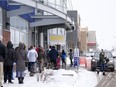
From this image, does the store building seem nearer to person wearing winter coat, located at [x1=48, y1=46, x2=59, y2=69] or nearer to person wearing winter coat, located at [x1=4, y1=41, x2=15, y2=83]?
person wearing winter coat, located at [x1=48, y1=46, x2=59, y2=69]

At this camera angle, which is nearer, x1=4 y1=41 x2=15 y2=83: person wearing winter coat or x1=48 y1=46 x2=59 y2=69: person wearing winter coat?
x1=4 y1=41 x2=15 y2=83: person wearing winter coat

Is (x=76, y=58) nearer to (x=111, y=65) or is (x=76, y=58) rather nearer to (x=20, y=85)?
(x=111, y=65)

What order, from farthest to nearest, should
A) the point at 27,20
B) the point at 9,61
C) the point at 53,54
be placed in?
the point at 27,20, the point at 53,54, the point at 9,61

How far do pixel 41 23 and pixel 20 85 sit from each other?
16422 millimetres

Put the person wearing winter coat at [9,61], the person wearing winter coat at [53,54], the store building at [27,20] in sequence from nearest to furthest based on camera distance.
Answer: the person wearing winter coat at [9,61] → the store building at [27,20] → the person wearing winter coat at [53,54]

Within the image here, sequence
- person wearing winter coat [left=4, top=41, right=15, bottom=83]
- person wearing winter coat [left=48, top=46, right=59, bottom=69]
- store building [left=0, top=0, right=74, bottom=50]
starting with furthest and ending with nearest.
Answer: person wearing winter coat [left=48, top=46, right=59, bottom=69] < store building [left=0, top=0, right=74, bottom=50] < person wearing winter coat [left=4, top=41, right=15, bottom=83]

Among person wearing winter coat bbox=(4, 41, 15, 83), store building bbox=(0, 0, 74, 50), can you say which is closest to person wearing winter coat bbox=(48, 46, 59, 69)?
store building bbox=(0, 0, 74, 50)

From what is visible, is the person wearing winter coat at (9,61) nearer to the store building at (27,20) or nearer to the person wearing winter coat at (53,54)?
the store building at (27,20)

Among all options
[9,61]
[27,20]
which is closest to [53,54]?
[27,20]

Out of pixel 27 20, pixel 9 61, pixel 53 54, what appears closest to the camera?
pixel 9 61

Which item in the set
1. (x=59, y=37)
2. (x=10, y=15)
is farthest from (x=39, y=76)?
(x=59, y=37)

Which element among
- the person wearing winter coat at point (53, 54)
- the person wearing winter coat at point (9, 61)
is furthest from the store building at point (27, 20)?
the person wearing winter coat at point (9, 61)

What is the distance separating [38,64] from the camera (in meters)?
24.9

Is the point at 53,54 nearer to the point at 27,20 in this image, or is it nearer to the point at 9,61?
the point at 27,20
